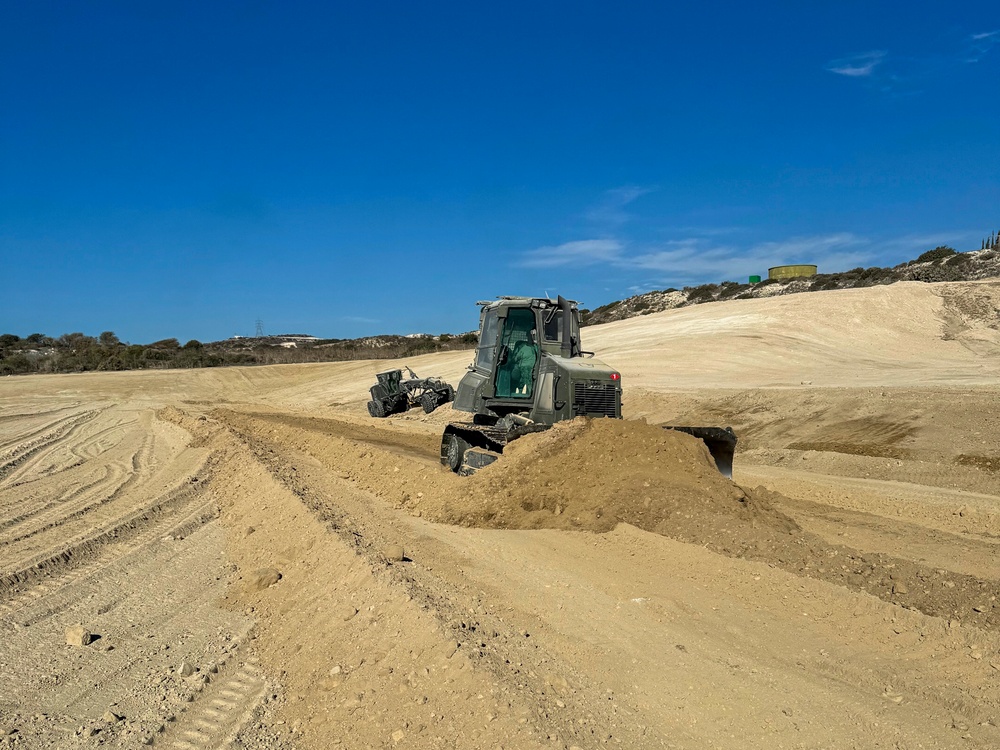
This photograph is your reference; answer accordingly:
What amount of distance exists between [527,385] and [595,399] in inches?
51.4

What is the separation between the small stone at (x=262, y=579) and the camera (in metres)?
6.36

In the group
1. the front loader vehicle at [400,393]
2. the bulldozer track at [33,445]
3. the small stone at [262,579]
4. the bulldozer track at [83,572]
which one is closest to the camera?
the bulldozer track at [83,572]

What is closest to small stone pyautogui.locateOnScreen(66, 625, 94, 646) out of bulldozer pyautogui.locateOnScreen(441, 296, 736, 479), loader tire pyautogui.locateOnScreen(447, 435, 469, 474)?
bulldozer pyautogui.locateOnScreen(441, 296, 736, 479)

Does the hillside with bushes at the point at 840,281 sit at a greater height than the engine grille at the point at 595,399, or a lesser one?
greater

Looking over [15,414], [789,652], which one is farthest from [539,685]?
[15,414]

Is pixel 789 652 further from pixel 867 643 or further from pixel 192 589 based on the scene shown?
pixel 192 589

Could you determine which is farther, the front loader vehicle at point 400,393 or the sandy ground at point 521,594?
the front loader vehicle at point 400,393

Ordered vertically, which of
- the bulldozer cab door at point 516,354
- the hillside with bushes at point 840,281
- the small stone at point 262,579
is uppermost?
the hillside with bushes at point 840,281

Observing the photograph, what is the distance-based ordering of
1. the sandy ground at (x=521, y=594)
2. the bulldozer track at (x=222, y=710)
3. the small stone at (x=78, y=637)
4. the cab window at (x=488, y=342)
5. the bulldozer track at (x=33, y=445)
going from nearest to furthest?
the bulldozer track at (x=222, y=710)
the sandy ground at (x=521, y=594)
the small stone at (x=78, y=637)
the cab window at (x=488, y=342)
the bulldozer track at (x=33, y=445)

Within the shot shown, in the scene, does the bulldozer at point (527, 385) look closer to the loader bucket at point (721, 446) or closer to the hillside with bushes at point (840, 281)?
the loader bucket at point (721, 446)

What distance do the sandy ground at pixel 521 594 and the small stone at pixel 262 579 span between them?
113 millimetres

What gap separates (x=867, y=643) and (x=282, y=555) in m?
5.23

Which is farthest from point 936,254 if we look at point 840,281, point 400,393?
point 400,393

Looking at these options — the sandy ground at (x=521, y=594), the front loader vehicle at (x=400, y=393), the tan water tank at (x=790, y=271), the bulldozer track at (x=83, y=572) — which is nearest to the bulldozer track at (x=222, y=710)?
the sandy ground at (x=521, y=594)
